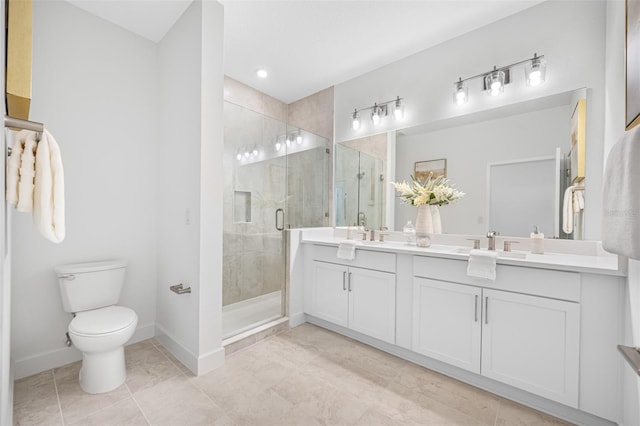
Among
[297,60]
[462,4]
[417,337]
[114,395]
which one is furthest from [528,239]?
[114,395]

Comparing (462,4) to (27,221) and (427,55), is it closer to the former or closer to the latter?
(427,55)

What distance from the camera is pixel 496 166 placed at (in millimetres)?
2258

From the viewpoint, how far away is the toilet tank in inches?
76.4

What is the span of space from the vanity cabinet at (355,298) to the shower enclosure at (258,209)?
1.22 ft

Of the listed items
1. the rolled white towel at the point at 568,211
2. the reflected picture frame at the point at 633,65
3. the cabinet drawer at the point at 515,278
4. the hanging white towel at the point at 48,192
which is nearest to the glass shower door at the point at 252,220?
the hanging white towel at the point at 48,192

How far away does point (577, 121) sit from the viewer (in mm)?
1919

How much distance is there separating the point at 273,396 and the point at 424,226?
1695 mm

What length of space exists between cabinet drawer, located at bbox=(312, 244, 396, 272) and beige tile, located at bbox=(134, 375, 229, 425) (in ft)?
4.59

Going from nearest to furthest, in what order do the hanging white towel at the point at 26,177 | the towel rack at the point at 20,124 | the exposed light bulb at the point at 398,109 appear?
the towel rack at the point at 20,124 → the hanging white towel at the point at 26,177 → the exposed light bulb at the point at 398,109

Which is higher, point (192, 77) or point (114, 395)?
point (192, 77)

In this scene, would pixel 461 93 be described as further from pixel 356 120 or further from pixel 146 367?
pixel 146 367

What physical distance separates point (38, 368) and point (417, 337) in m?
2.67

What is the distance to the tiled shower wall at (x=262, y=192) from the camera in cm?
249

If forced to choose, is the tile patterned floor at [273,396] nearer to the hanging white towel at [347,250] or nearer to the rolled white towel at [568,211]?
the hanging white towel at [347,250]
